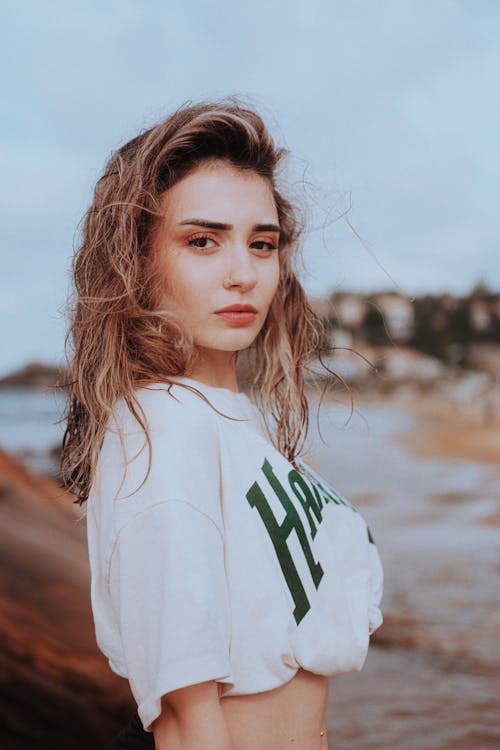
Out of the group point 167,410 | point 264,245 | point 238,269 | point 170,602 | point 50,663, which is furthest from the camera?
point 50,663

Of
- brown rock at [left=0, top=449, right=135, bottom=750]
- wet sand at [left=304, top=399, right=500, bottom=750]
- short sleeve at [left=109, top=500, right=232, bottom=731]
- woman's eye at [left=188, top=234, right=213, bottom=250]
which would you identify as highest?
woman's eye at [left=188, top=234, right=213, bottom=250]

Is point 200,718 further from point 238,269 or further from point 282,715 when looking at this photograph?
point 238,269

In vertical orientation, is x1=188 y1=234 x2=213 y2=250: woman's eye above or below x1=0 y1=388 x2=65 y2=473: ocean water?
above

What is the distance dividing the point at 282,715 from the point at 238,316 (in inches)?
23.8

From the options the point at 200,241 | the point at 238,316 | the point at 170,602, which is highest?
the point at 200,241

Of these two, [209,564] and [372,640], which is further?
[372,640]

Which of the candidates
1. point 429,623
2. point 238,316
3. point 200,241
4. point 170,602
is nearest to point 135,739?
point 170,602

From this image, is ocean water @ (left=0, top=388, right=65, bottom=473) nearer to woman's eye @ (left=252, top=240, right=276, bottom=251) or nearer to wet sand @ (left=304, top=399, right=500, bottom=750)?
woman's eye @ (left=252, top=240, right=276, bottom=251)

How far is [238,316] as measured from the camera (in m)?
1.41

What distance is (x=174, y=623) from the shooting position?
3.68 feet

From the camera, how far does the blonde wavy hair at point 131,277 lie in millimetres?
1354

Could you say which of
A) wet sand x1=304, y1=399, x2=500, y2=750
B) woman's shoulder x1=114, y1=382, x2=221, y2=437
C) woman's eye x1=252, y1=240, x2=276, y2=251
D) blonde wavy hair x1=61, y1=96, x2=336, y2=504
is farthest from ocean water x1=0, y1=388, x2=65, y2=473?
wet sand x1=304, y1=399, x2=500, y2=750

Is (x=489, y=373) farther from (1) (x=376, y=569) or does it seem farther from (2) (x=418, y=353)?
(1) (x=376, y=569)

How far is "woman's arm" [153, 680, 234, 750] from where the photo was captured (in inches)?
44.2
